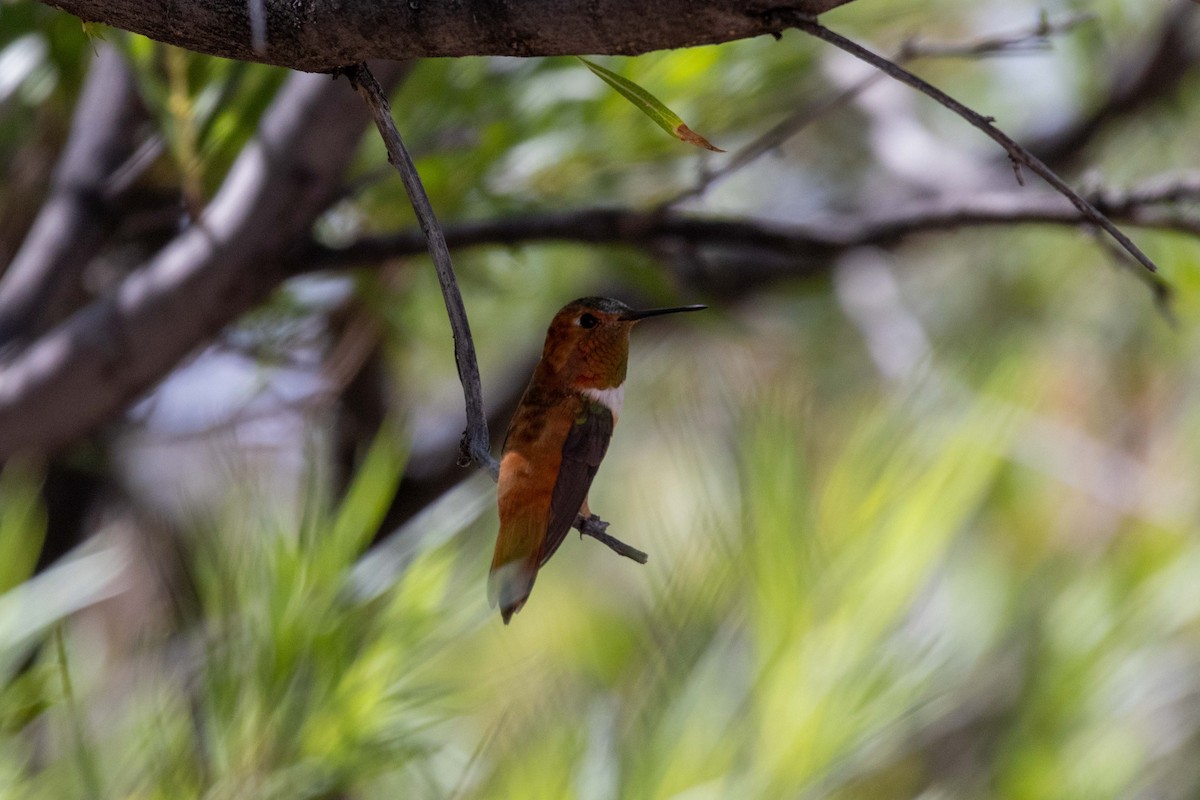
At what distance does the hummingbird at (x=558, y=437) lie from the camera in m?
0.63

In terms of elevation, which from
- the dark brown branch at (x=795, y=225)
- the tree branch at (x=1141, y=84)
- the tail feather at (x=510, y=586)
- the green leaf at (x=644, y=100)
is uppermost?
the tree branch at (x=1141, y=84)

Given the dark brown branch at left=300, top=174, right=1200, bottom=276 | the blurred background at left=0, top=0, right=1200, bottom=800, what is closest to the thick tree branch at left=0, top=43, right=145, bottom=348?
the blurred background at left=0, top=0, right=1200, bottom=800

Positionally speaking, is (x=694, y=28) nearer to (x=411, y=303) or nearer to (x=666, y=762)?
(x=666, y=762)

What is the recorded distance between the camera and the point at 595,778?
68 cm

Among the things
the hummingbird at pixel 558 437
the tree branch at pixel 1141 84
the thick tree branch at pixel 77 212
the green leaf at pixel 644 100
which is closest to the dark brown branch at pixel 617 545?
the hummingbird at pixel 558 437

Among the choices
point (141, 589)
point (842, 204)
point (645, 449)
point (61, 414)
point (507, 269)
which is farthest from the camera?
point (645, 449)

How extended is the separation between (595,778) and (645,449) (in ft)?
5.15

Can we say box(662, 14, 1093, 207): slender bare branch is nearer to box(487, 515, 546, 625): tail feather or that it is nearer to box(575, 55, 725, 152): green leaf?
box(487, 515, 546, 625): tail feather

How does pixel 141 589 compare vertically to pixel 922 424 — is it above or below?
below

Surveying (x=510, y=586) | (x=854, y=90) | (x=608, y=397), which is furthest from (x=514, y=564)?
(x=854, y=90)

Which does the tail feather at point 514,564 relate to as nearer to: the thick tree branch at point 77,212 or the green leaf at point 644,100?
the green leaf at point 644,100

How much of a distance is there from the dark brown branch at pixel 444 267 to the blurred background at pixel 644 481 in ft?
0.46

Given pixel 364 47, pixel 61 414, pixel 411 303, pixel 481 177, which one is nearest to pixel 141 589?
pixel 411 303

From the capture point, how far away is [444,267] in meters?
0.43
